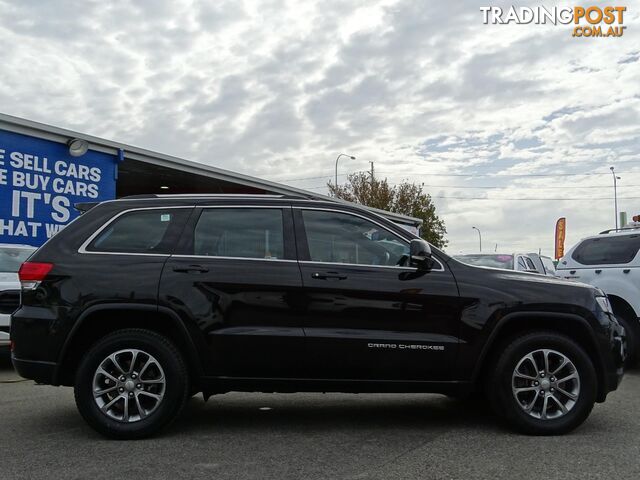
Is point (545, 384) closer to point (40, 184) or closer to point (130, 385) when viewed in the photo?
point (130, 385)

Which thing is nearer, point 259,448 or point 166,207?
point 259,448

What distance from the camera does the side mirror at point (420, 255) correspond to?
4.77m

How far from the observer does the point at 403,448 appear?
4480 millimetres

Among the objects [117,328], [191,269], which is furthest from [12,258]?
[191,269]

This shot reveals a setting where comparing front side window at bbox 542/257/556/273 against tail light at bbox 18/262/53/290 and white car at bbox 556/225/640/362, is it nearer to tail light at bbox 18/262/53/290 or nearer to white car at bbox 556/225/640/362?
white car at bbox 556/225/640/362

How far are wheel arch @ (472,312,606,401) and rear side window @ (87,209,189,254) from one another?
2.55 meters

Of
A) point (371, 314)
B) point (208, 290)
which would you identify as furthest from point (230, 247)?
point (371, 314)

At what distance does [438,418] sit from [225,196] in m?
2.62

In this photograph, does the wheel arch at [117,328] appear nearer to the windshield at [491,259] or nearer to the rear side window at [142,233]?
the rear side window at [142,233]

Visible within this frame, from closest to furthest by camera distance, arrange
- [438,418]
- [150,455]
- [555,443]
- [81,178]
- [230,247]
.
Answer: [150,455]
[555,443]
[230,247]
[438,418]
[81,178]

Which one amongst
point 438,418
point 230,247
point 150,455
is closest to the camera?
point 150,455

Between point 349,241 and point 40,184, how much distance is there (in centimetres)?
1002

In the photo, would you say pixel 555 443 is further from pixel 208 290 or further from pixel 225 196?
pixel 225 196

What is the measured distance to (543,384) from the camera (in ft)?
15.9
